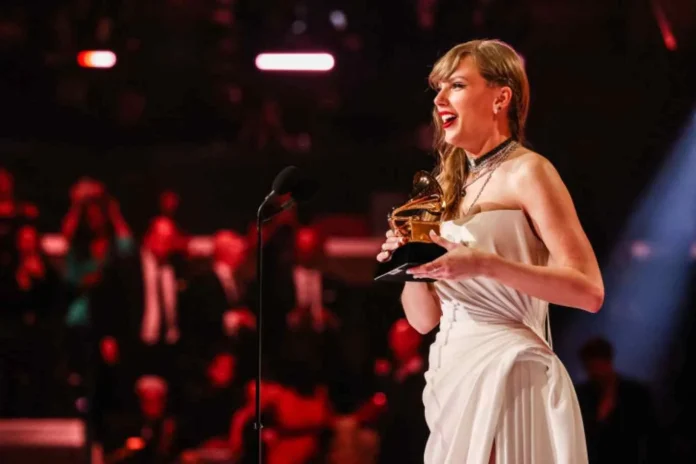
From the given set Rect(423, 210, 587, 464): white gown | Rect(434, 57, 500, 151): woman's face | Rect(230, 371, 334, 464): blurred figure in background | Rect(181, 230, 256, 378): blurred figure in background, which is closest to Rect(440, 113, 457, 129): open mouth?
Rect(434, 57, 500, 151): woman's face

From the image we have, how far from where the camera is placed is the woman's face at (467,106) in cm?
227

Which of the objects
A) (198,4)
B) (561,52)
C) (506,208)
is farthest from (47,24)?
(506,208)

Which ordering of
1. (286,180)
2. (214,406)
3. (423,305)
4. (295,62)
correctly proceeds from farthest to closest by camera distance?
(295,62) < (214,406) < (286,180) < (423,305)

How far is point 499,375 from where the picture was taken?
6.87 ft

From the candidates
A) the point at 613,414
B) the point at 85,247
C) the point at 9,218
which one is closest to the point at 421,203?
the point at 613,414

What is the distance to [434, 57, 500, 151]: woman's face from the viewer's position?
7.45ft

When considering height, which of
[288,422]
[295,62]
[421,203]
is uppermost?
[295,62]

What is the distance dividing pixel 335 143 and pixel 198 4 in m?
1.16

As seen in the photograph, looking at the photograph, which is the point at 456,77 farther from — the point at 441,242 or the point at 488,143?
the point at 441,242

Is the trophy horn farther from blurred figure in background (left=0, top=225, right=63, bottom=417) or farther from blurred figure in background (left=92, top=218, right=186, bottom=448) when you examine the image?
blurred figure in background (left=0, top=225, right=63, bottom=417)

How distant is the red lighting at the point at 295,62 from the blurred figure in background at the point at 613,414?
88.0 inches

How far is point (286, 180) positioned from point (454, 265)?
929 mm

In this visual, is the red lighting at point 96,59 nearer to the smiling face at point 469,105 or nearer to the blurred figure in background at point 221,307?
the blurred figure in background at point 221,307

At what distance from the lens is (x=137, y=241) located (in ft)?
18.8
